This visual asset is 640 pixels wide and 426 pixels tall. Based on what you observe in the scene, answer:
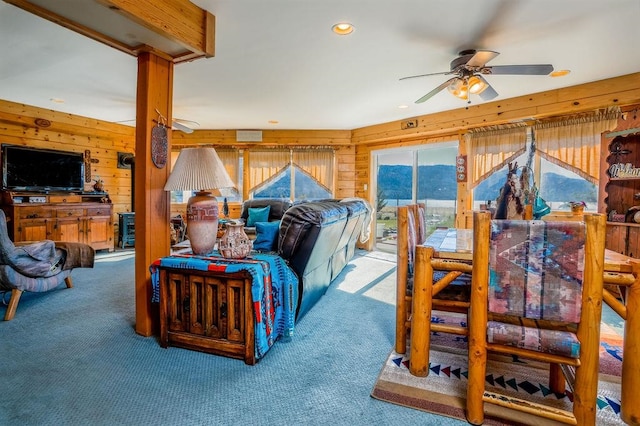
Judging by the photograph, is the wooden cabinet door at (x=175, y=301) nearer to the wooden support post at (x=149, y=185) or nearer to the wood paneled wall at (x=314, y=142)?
the wooden support post at (x=149, y=185)

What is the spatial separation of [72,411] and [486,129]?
17.3 feet

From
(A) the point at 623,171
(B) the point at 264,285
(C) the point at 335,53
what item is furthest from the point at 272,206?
(A) the point at 623,171

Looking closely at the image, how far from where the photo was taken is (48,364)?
2053 mm

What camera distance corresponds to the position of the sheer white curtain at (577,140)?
3771mm

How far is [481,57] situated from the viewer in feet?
8.27

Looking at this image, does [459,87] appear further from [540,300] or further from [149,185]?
[149,185]

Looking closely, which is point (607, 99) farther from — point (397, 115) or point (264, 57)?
point (264, 57)

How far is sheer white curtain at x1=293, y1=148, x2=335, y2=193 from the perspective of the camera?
6.35 metres

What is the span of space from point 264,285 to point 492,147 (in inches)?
161

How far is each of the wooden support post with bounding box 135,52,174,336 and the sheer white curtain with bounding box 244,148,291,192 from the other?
3987 millimetres

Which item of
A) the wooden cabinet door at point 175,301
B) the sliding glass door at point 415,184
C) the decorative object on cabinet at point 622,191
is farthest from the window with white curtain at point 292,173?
the wooden cabinet door at point 175,301

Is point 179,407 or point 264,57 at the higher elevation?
point 264,57

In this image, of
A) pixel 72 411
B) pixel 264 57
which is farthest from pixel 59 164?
pixel 72 411

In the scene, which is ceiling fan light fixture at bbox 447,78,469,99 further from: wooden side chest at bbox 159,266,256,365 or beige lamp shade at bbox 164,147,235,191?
wooden side chest at bbox 159,266,256,365
